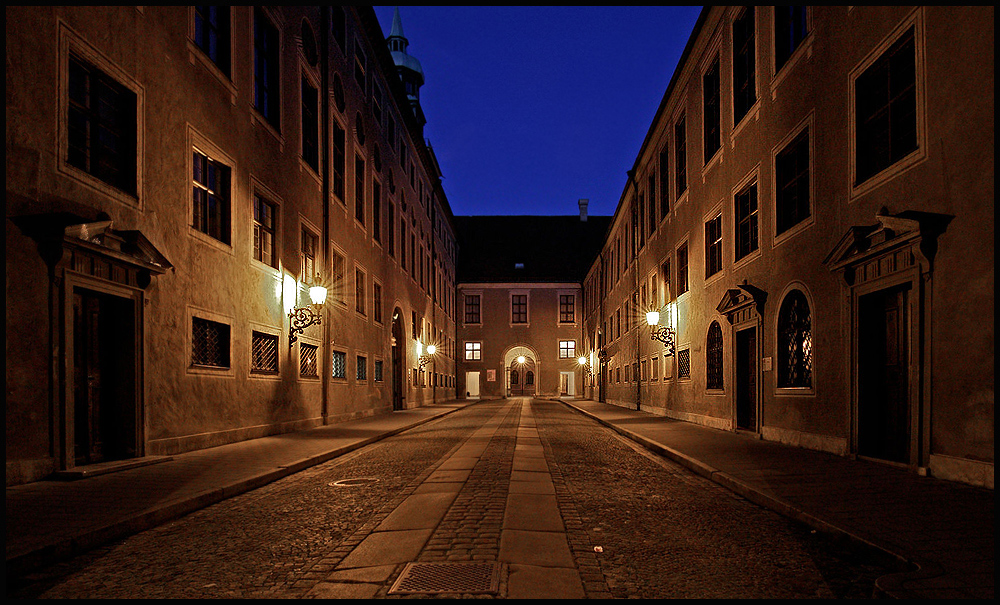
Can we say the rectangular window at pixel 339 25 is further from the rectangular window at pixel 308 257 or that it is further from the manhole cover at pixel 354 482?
the manhole cover at pixel 354 482

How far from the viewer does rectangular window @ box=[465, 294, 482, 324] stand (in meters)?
57.9

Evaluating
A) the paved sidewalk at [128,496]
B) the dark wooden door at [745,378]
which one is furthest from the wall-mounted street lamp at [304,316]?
the dark wooden door at [745,378]

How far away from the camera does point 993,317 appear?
7219 mm

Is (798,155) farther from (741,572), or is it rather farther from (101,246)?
(101,246)

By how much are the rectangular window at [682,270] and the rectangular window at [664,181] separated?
2.43 m

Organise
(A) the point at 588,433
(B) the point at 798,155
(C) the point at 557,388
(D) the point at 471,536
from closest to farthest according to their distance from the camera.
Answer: (D) the point at 471,536 → (B) the point at 798,155 → (A) the point at 588,433 → (C) the point at 557,388

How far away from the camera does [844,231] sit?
10727mm

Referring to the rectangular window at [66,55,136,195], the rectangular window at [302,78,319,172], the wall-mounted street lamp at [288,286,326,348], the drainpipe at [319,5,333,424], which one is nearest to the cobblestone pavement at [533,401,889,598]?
the rectangular window at [66,55,136,195]

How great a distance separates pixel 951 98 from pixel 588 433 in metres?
11.8

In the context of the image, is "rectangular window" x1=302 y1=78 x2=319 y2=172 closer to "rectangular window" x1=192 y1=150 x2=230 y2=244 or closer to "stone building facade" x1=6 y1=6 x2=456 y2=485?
"stone building facade" x1=6 y1=6 x2=456 y2=485

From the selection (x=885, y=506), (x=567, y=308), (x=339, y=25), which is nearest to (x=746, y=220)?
(x=885, y=506)

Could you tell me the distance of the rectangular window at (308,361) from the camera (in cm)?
1761

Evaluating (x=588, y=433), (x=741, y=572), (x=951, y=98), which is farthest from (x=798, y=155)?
(x=741, y=572)

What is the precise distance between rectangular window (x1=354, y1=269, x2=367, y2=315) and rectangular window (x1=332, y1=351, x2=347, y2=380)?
222 cm
